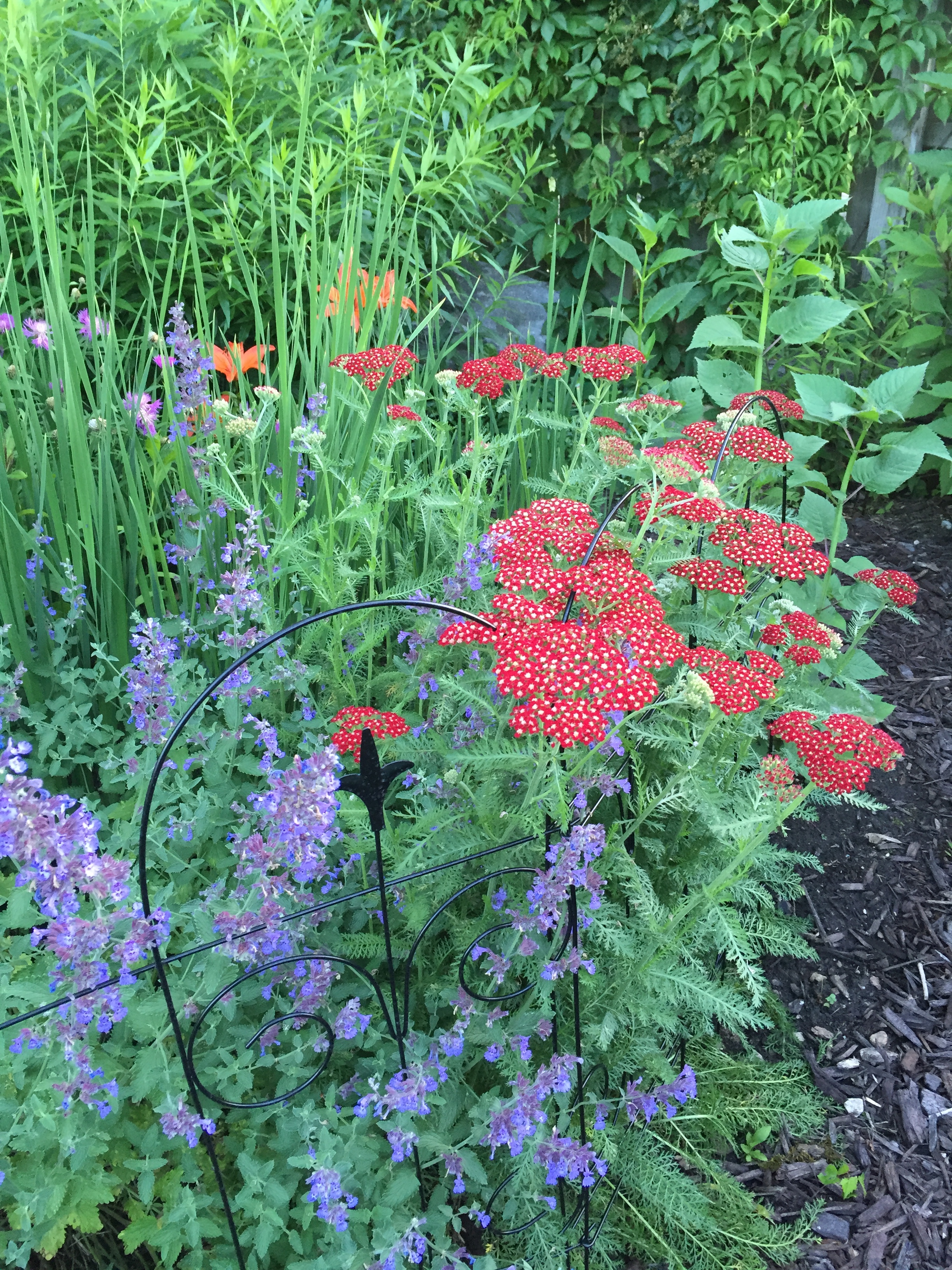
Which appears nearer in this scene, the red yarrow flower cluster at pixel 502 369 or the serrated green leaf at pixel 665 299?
the red yarrow flower cluster at pixel 502 369

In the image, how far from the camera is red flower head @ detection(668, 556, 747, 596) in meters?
1.59

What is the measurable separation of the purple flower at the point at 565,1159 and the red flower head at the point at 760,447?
1.24m

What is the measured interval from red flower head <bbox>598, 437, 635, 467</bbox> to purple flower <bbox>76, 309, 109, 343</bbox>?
1.17 m

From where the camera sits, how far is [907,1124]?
1841mm

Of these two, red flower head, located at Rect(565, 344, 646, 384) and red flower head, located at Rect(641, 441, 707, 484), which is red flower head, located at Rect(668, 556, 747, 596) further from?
red flower head, located at Rect(565, 344, 646, 384)

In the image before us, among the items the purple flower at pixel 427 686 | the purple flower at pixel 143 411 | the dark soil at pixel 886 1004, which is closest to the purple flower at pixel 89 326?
the purple flower at pixel 143 411

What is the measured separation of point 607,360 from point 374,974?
4.49 ft

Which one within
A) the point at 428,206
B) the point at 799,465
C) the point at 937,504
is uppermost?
the point at 428,206

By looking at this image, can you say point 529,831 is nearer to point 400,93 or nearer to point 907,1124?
point 907,1124

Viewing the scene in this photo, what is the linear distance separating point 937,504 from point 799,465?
1.44 m

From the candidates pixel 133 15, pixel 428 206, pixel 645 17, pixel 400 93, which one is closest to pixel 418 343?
pixel 428 206

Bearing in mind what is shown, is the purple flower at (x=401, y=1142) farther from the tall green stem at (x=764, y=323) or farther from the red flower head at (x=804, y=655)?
the tall green stem at (x=764, y=323)

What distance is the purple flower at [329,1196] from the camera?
3.83ft

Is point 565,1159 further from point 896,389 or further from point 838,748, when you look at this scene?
point 896,389
